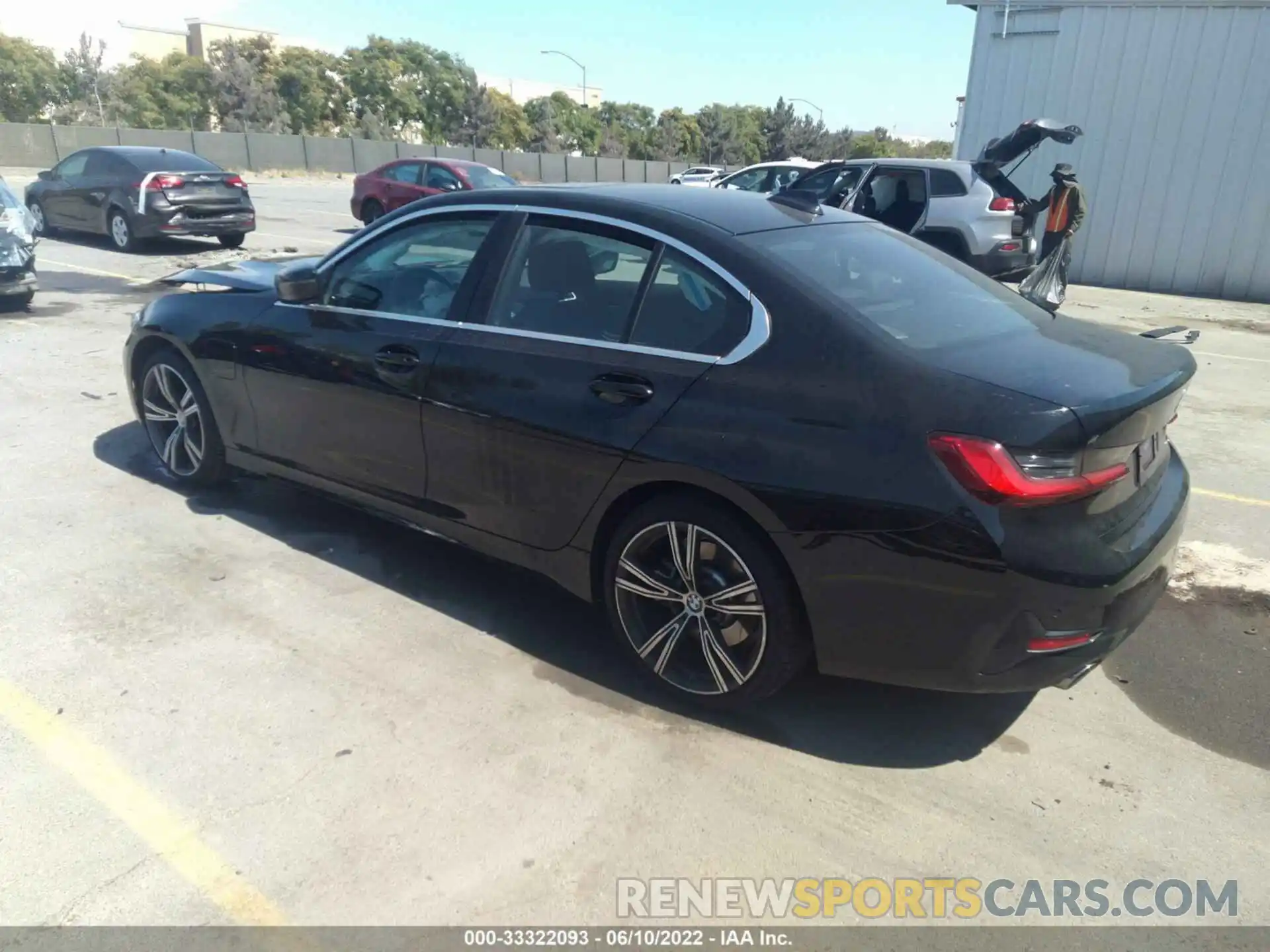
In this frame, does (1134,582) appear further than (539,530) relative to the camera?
No

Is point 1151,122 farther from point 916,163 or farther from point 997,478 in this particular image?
point 997,478

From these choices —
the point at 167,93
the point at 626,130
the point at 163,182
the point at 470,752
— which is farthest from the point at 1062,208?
the point at 626,130

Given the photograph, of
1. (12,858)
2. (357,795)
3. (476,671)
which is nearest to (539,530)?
(476,671)

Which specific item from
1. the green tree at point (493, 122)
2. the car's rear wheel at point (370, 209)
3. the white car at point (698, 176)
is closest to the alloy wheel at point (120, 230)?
the car's rear wheel at point (370, 209)

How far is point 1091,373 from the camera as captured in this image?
2.85 m

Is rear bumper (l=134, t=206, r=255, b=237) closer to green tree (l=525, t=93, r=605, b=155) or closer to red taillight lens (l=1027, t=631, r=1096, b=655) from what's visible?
red taillight lens (l=1027, t=631, r=1096, b=655)

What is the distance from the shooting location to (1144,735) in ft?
10.4

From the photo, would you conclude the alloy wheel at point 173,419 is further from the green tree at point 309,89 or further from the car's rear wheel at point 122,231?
the green tree at point 309,89

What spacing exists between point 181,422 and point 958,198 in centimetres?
957

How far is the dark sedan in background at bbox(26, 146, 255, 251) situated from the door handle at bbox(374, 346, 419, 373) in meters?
11.6

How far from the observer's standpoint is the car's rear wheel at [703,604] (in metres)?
2.93

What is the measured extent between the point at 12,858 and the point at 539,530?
72.5 inches

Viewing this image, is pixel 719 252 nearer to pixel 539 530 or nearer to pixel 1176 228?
pixel 539 530

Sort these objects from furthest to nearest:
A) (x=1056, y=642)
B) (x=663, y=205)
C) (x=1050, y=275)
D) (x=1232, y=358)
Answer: (x=1050, y=275) → (x=1232, y=358) → (x=663, y=205) → (x=1056, y=642)
